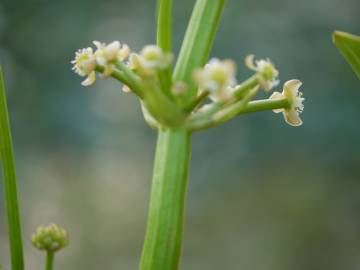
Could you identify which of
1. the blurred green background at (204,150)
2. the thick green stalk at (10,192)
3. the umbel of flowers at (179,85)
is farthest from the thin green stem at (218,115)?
the blurred green background at (204,150)

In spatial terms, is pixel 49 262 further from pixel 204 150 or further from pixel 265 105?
pixel 204 150

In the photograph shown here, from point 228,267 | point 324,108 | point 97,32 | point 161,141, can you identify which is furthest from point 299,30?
point 161,141

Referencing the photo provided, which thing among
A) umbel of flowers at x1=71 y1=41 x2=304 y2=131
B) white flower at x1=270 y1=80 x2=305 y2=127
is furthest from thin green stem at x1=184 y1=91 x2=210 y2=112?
white flower at x1=270 y1=80 x2=305 y2=127

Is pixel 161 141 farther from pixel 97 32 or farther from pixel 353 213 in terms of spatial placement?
Answer: pixel 353 213

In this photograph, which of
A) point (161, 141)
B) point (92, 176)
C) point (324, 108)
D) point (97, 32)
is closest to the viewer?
point (161, 141)

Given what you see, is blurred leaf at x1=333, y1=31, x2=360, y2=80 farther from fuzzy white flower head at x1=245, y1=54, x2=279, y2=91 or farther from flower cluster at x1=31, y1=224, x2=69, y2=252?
flower cluster at x1=31, y1=224, x2=69, y2=252
